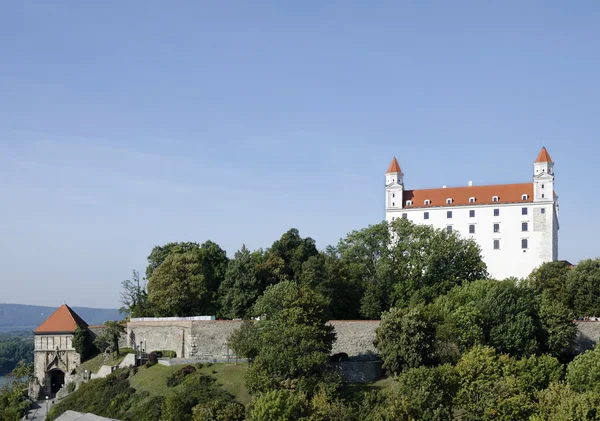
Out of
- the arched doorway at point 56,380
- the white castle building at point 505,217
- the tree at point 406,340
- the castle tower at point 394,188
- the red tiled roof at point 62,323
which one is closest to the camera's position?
the tree at point 406,340

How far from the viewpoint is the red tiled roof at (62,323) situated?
7506cm

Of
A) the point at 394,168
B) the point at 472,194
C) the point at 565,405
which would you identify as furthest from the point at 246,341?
the point at 394,168

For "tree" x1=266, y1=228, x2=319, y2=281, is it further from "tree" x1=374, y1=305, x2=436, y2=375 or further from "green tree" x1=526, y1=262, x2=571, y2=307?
"green tree" x1=526, y1=262, x2=571, y2=307

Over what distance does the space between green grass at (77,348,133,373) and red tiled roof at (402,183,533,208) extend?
3968 centimetres

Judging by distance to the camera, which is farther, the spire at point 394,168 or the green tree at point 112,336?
the spire at point 394,168

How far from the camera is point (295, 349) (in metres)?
47.1

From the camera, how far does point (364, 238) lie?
69.0m

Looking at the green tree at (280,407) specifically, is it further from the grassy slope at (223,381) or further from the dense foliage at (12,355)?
the dense foliage at (12,355)

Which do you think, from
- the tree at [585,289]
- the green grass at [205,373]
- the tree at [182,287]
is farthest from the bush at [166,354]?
the tree at [585,289]

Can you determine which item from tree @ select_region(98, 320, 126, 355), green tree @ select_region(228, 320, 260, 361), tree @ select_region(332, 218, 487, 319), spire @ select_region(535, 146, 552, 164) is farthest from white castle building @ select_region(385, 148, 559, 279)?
green tree @ select_region(228, 320, 260, 361)

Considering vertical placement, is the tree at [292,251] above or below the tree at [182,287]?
Result: above

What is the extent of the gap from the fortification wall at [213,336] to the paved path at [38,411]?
9.62 meters

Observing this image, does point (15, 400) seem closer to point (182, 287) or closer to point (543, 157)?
point (182, 287)

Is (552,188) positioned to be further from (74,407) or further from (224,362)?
(74,407)
